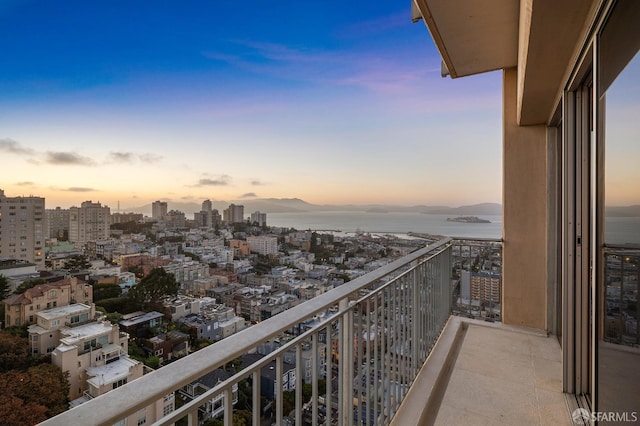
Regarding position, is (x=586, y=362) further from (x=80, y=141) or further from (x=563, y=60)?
(x=80, y=141)

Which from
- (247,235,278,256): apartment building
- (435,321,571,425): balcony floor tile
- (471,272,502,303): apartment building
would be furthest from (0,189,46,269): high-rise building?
(471,272,502,303): apartment building

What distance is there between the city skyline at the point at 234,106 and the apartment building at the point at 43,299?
64.4 inches

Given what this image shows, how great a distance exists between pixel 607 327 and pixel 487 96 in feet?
18.0

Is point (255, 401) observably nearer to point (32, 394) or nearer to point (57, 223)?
point (32, 394)

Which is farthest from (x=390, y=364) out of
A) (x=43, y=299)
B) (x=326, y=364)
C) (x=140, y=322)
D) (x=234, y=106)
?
(x=234, y=106)

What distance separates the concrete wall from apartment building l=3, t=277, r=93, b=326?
396 centimetres

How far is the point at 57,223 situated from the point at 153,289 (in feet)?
5.59

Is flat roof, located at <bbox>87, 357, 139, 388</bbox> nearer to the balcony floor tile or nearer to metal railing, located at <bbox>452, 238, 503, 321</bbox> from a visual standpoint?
the balcony floor tile

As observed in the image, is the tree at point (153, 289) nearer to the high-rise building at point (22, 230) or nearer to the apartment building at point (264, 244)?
the high-rise building at point (22, 230)

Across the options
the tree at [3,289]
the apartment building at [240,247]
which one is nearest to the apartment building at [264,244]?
the apartment building at [240,247]

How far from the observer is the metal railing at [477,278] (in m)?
3.79

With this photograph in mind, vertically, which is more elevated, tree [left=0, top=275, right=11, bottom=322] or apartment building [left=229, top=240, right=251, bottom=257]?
apartment building [left=229, top=240, right=251, bottom=257]

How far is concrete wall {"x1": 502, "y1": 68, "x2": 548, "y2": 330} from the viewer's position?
3428 millimetres

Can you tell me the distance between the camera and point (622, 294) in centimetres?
126
